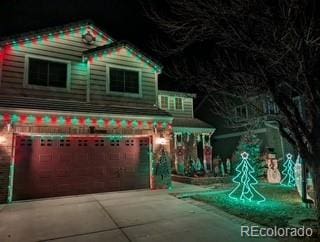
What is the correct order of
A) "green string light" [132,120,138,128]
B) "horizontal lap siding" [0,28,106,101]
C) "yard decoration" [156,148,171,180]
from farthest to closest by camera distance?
"yard decoration" [156,148,171,180] → "green string light" [132,120,138,128] → "horizontal lap siding" [0,28,106,101]

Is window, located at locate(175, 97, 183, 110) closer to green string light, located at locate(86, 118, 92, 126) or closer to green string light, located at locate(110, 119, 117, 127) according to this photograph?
green string light, located at locate(110, 119, 117, 127)

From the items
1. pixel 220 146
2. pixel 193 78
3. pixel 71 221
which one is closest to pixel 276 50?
pixel 193 78

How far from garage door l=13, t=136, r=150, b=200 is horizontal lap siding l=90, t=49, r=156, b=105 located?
6.16 ft

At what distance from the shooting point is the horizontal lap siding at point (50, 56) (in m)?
8.70

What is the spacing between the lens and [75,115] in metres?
8.59

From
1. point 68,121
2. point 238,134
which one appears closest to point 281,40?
point 68,121

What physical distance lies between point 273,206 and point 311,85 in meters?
4.11

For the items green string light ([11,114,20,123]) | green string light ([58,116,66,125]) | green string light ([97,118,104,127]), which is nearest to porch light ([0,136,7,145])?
green string light ([11,114,20,123])

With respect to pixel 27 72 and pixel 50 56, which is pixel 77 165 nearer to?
pixel 27 72

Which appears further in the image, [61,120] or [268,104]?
[61,120]

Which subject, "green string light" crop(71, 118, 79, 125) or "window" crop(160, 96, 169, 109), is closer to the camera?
"green string light" crop(71, 118, 79, 125)

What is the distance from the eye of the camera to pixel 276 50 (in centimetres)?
476

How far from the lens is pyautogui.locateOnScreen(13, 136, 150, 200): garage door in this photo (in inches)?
324

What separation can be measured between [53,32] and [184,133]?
34.4 ft
